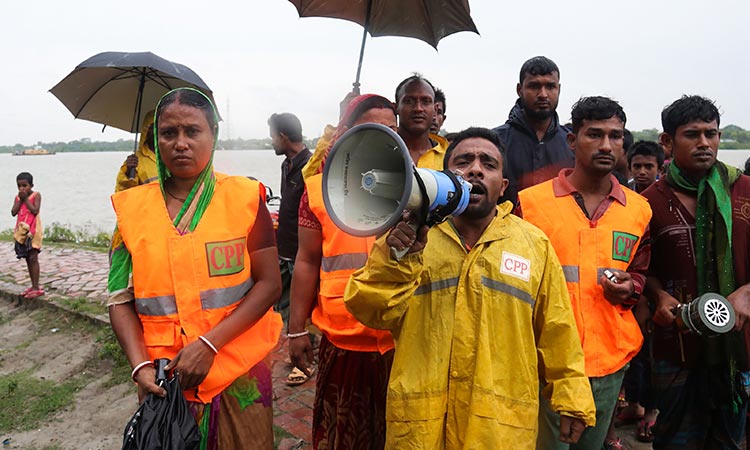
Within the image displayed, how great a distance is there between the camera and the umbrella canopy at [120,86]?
168 inches

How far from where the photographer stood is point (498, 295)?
5.87 ft

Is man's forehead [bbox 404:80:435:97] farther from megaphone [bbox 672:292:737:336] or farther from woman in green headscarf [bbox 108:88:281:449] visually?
megaphone [bbox 672:292:737:336]

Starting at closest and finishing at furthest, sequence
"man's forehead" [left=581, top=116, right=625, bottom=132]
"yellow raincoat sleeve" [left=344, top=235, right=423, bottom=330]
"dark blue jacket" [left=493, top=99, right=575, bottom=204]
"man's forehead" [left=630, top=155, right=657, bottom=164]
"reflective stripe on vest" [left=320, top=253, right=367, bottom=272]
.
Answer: "yellow raincoat sleeve" [left=344, top=235, right=423, bottom=330] < "reflective stripe on vest" [left=320, top=253, right=367, bottom=272] < "man's forehead" [left=581, top=116, right=625, bottom=132] < "dark blue jacket" [left=493, top=99, right=575, bottom=204] < "man's forehead" [left=630, top=155, right=657, bottom=164]

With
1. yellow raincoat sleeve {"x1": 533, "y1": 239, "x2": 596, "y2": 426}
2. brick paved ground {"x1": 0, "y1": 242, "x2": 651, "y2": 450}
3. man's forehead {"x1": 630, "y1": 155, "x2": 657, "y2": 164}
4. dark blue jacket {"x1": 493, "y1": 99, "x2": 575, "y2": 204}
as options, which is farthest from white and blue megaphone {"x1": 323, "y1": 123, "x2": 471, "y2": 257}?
man's forehead {"x1": 630, "y1": 155, "x2": 657, "y2": 164}

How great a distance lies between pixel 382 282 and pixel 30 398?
4.51 metres

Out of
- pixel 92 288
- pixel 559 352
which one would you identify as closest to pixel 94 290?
pixel 92 288

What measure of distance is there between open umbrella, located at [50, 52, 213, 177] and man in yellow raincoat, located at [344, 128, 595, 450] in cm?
329

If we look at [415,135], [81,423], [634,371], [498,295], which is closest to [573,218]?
[498,295]

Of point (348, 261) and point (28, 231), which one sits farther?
point (28, 231)

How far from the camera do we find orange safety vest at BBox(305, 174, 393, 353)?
2.23m

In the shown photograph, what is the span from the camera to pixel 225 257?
195 centimetres

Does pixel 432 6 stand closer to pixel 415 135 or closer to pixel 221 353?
pixel 415 135

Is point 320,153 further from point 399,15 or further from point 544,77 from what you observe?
point 544,77

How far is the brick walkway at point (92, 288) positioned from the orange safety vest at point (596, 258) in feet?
6.92
